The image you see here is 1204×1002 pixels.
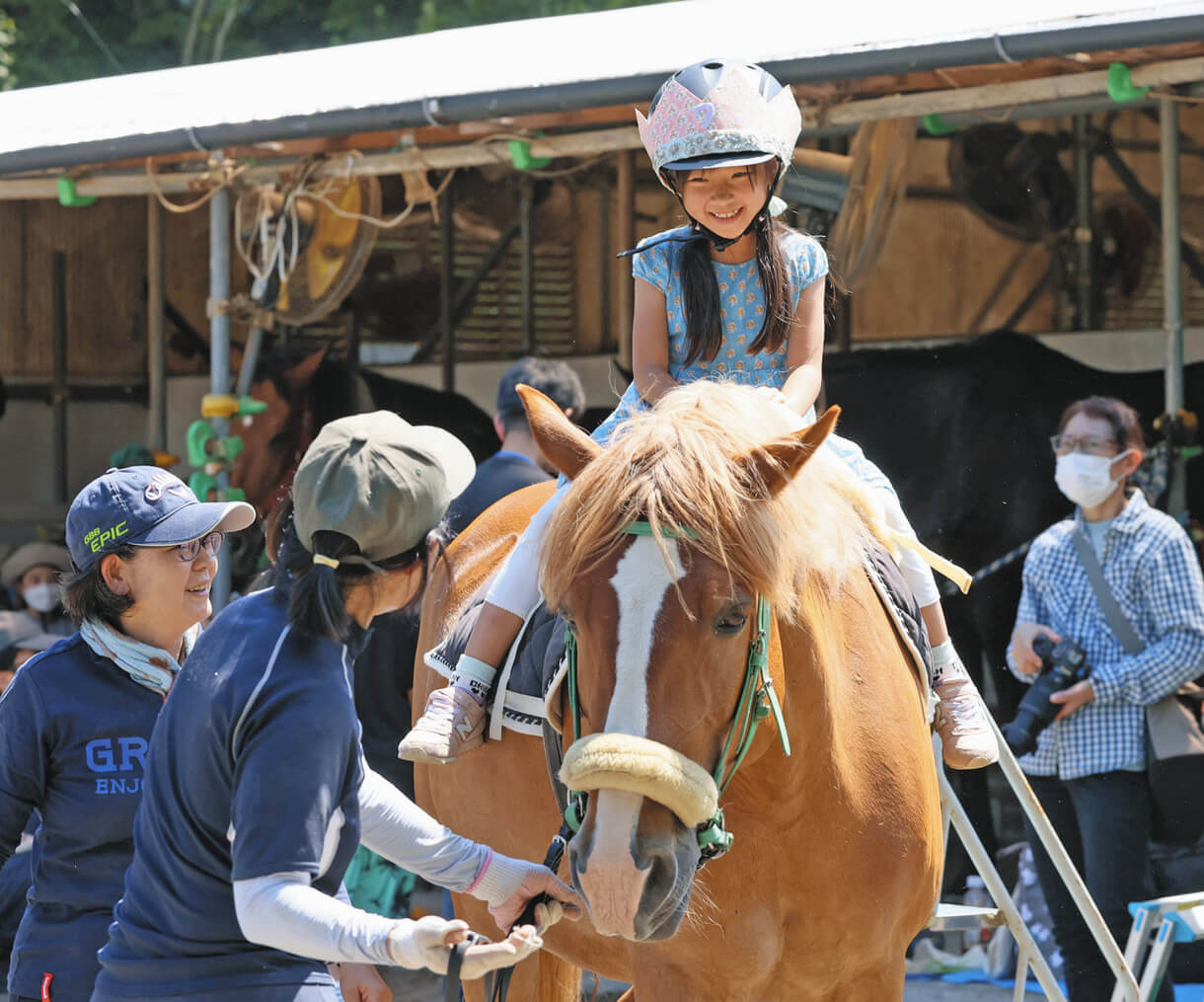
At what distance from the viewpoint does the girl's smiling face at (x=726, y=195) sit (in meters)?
3.21

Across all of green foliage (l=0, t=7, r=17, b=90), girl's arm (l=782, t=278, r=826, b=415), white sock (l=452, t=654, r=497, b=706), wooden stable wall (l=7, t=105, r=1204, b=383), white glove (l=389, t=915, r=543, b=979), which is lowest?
white glove (l=389, t=915, r=543, b=979)

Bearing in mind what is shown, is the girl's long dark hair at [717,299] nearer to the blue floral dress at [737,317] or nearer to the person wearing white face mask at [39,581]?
the blue floral dress at [737,317]

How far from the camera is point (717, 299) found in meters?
3.31

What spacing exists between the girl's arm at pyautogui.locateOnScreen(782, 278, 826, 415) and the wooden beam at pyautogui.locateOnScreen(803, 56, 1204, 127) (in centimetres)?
200

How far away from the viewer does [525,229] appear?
8953mm

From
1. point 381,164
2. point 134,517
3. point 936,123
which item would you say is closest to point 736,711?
point 134,517

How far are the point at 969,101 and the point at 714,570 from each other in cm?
340

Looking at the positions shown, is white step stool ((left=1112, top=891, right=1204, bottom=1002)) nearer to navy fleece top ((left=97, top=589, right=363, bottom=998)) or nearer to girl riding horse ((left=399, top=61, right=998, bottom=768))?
girl riding horse ((left=399, top=61, right=998, bottom=768))

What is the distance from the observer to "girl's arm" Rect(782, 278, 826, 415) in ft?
10.3

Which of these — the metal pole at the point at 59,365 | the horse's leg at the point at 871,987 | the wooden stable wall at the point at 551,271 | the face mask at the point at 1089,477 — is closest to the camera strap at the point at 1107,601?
the face mask at the point at 1089,477

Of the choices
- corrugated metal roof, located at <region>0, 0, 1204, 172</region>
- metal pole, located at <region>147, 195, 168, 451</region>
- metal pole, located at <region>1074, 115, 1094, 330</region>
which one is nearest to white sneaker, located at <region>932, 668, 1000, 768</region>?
corrugated metal roof, located at <region>0, 0, 1204, 172</region>

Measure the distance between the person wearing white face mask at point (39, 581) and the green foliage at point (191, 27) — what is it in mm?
7360

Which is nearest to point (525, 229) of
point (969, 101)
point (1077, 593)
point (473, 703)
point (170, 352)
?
point (170, 352)

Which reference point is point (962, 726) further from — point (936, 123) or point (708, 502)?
point (936, 123)
